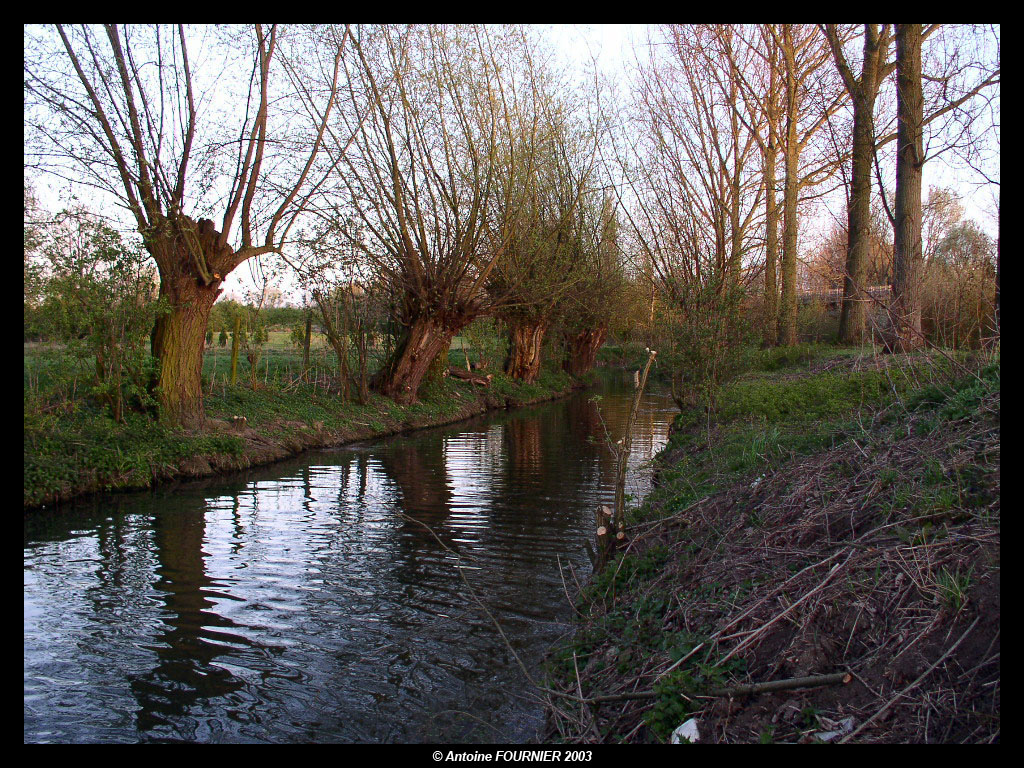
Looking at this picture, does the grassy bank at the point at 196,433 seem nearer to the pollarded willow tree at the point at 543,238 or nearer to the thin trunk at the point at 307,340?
the thin trunk at the point at 307,340

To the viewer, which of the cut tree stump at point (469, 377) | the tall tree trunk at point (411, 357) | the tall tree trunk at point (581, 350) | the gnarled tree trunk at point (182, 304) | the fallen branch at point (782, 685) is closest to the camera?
the fallen branch at point (782, 685)

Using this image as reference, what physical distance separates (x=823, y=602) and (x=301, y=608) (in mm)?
4407

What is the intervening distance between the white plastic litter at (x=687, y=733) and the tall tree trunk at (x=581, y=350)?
1360 inches

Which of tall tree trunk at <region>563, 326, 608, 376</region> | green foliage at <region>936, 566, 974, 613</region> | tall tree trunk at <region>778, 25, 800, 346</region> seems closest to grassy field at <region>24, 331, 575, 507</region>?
green foliage at <region>936, 566, 974, 613</region>

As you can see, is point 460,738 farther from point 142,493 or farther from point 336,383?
point 336,383

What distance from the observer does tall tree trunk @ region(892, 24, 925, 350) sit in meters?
10.3

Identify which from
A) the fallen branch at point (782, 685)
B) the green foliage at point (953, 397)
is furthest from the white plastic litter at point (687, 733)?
the green foliage at point (953, 397)

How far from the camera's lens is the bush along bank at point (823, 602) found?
9.77 ft

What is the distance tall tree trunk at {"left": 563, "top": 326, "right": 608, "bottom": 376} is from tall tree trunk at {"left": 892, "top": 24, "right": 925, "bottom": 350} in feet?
77.4

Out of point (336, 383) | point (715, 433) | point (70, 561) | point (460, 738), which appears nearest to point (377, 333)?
point (336, 383)

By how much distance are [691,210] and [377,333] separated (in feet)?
30.9

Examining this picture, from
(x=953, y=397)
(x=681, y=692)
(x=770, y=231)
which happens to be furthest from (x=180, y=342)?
(x=770, y=231)

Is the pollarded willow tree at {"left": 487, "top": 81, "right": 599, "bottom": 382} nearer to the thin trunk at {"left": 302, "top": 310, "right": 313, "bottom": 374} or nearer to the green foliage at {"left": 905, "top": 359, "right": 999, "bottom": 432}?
the thin trunk at {"left": 302, "top": 310, "right": 313, "bottom": 374}
